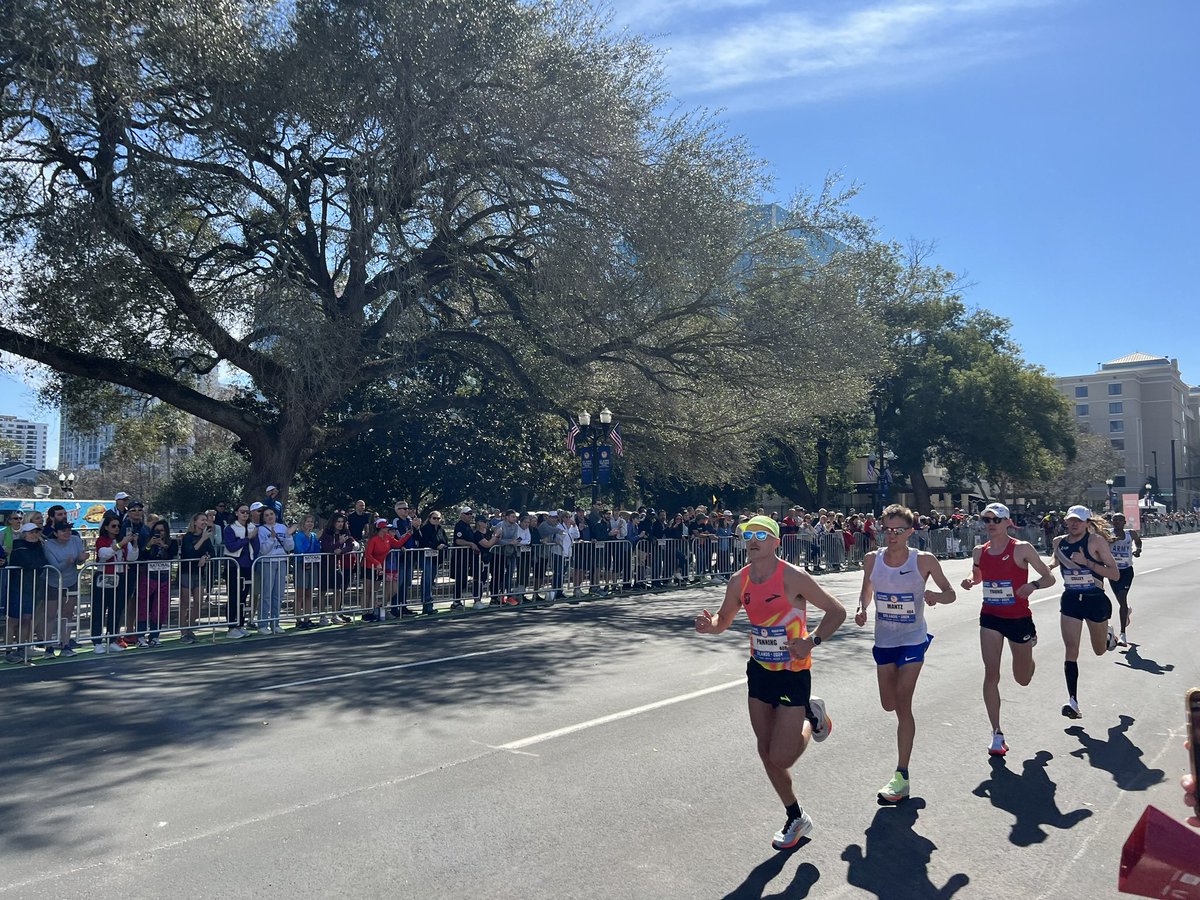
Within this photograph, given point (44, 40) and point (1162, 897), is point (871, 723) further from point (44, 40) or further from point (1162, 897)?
point (44, 40)

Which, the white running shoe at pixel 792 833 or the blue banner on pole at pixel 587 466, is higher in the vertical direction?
the blue banner on pole at pixel 587 466

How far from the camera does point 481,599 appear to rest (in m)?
16.8

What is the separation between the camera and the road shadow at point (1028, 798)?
526 cm

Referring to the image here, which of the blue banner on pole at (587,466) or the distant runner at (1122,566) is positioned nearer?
the distant runner at (1122,566)

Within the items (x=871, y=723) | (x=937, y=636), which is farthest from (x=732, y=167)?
(x=871, y=723)

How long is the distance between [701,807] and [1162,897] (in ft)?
9.50

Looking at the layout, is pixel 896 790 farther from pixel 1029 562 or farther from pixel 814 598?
pixel 1029 562

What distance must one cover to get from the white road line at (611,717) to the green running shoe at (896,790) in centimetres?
245

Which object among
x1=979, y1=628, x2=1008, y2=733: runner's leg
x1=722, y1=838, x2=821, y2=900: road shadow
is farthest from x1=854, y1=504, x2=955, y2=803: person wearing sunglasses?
x1=722, y1=838, x2=821, y2=900: road shadow

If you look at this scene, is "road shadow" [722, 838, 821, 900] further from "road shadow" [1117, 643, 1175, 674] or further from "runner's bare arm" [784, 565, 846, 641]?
"road shadow" [1117, 643, 1175, 674]

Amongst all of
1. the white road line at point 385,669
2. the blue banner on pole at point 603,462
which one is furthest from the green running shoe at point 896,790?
the blue banner on pole at point 603,462

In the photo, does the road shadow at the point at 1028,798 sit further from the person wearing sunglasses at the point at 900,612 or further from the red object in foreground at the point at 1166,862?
the red object in foreground at the point at 1166,862

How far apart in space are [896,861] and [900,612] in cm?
174

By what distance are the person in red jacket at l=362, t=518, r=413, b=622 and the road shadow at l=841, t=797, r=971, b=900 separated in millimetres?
10543
